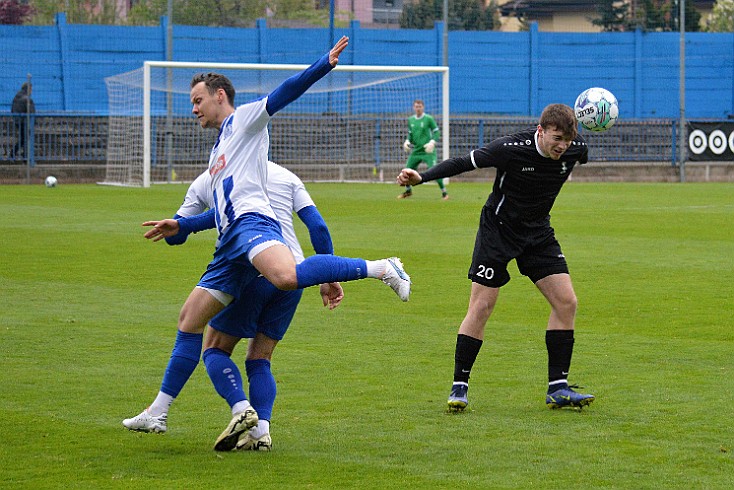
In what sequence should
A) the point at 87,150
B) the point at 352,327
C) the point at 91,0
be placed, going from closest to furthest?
the point at 352,327
the point at 87,150
the point at 91,0

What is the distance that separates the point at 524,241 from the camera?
732cm

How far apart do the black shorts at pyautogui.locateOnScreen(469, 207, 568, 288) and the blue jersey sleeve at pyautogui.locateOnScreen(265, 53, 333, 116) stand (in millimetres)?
1620

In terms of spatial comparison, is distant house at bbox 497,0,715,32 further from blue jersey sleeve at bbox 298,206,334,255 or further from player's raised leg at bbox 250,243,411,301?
player's raised leg at bbox 250,243,411,301

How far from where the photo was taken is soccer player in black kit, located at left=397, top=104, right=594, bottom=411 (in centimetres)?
724

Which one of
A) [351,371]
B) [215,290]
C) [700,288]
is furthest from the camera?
[700,288]

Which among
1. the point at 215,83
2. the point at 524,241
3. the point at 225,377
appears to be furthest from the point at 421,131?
the point at 225,377

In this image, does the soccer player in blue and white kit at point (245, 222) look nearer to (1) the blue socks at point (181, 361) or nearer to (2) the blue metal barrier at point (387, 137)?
(1) the blue socks at point (181, 361)

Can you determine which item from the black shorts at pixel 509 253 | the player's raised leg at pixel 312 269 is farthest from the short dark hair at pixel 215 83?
the black shorts at pixel 509 253

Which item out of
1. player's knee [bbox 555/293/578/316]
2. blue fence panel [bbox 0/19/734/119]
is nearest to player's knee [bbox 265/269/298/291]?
player's knee [bbox 555/293/578/316]

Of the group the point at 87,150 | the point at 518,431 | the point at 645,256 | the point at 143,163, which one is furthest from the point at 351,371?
the point at 87,150

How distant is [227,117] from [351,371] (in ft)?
8.11

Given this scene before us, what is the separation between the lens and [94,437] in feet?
21.0

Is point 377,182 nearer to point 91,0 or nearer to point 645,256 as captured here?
point 91,0

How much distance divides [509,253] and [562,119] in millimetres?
844
